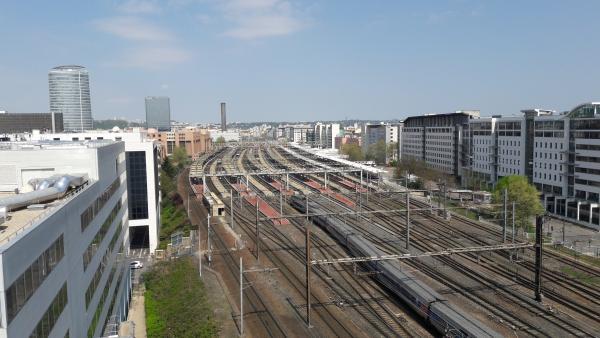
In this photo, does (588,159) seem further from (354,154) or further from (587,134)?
(354,154)

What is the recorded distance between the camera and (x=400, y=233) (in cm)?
3572

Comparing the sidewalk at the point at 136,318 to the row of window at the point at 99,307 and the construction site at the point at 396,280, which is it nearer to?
the row of window at the point at 99,307

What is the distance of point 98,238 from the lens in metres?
17.0

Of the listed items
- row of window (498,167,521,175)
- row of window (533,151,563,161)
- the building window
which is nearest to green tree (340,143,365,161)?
row of window (498,167,521,175)

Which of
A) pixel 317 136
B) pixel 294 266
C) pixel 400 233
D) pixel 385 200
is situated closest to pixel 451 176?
pixel 385 200

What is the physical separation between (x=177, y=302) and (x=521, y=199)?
2831 centimetres

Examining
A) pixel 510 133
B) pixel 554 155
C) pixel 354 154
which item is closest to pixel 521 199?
pixel 554 155

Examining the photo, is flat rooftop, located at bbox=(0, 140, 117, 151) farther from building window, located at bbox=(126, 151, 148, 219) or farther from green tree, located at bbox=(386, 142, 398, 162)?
green tree, located at bbox=(386, 142, 398, 162)

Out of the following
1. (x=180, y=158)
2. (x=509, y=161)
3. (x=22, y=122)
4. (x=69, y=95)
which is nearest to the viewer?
(x=509, y=161)

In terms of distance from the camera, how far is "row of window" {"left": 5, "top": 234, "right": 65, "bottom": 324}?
825 centimetres

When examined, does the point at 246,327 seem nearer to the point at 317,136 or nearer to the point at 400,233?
the point at 400,233

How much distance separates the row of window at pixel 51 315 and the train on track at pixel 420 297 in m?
12.4

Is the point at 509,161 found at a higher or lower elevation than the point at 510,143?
lower

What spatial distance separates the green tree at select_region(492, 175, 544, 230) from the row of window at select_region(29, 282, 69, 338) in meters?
32.3
